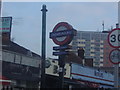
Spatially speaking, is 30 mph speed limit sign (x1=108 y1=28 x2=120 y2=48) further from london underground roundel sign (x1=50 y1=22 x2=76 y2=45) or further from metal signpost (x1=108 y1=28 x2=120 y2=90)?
london underground roundel sign (x1=50 y1=22 x2=76 y2=45)

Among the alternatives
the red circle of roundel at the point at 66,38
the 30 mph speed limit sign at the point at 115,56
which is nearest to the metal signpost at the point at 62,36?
the red circle of roundel at the point at 66,38

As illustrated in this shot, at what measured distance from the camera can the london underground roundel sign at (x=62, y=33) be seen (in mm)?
15812

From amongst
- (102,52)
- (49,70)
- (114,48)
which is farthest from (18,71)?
(102,52)

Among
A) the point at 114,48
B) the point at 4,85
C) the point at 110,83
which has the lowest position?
the point at 110,83

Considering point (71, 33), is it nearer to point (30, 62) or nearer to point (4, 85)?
point (4, 85)

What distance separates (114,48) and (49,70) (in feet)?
A: 53.3

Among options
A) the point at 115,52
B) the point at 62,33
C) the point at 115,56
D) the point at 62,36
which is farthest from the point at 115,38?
the point at 62,33

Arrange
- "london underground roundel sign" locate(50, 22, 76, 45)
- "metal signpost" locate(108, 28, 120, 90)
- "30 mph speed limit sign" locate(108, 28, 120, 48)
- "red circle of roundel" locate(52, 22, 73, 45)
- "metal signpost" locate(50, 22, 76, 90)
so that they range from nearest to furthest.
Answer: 1. "metal signpost" locate(108, 28, 120, 90)
2. "30 mph speed limit sign" locate(108, 28, 120, 48)
3. "metal signpost" locate(50, 22, 76, 90)
4. "red circle of roundel" locate(52, 22, 73, 45)
5. "london underground roundel sign" locate(50, 22, 76, 45)

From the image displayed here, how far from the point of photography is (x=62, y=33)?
16000 millimetres

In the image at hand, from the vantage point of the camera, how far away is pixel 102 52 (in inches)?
5487

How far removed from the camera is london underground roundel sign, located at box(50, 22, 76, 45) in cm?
1581

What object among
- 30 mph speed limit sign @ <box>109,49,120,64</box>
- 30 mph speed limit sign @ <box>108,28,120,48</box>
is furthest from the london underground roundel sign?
30 mph speed limit sign @ <box>109,49,120,64</box>

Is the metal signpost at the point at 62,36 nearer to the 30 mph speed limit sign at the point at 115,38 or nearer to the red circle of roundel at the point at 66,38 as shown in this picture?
the red circle of roundel at the point at 66,38

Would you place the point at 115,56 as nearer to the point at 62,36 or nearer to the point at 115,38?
the point at 115,38
